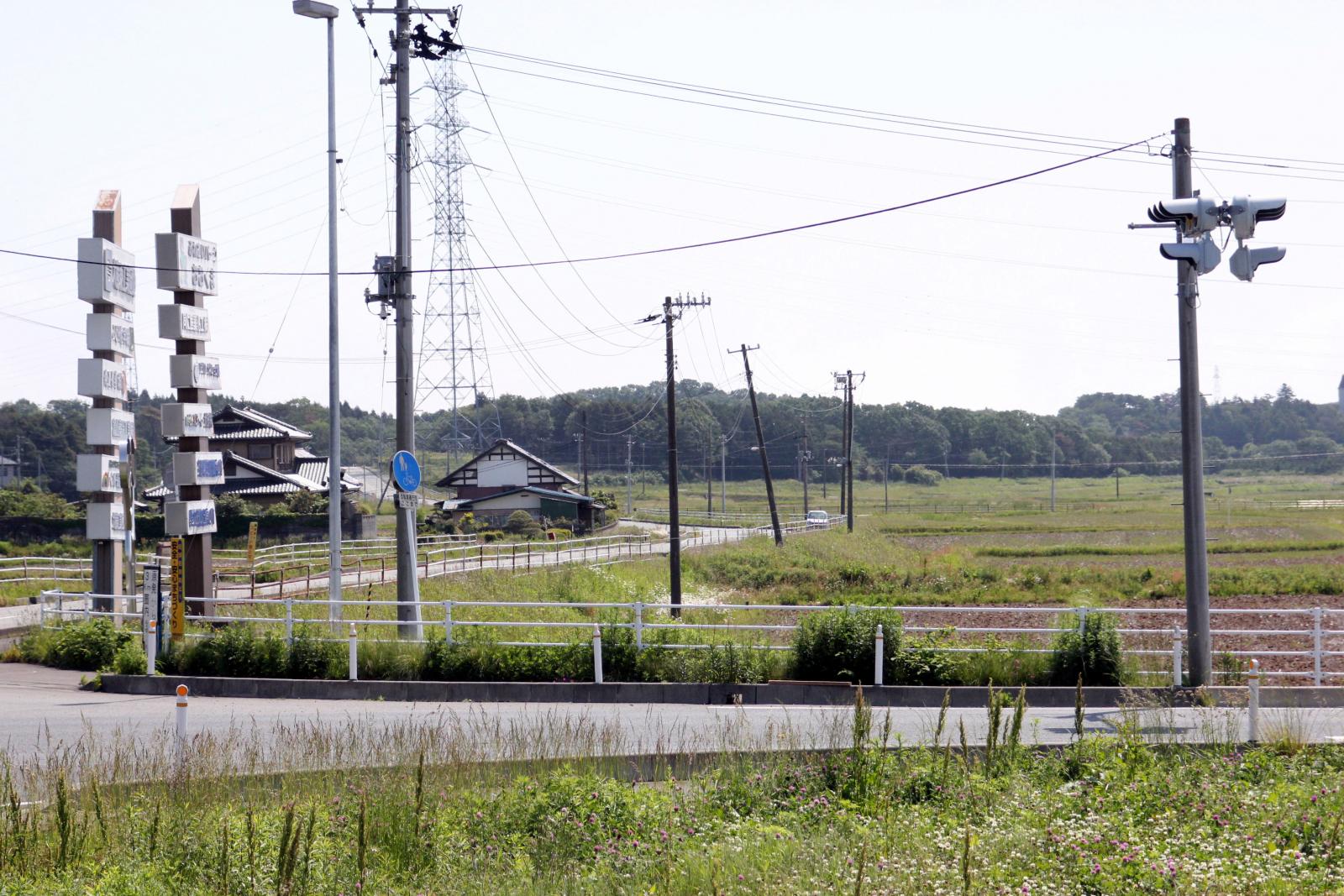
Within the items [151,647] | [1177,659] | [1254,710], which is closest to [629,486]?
[151,647]

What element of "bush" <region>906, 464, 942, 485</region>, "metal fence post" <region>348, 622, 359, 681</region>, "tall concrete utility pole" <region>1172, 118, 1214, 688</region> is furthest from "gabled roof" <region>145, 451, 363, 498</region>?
"bush" <region>906, 464, 942, 485</region>

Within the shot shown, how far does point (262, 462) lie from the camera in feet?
245

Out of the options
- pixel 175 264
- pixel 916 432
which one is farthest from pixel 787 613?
pixel 916 432

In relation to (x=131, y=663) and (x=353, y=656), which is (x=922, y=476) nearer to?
(x=131, y=663)

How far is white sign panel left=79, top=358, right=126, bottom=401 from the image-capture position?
24.2 m

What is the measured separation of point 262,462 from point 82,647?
2223 inches

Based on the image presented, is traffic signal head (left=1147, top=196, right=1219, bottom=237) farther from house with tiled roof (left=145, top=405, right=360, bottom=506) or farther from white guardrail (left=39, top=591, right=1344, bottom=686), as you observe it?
house with tiled roof (left=145, top=405, right=360, bottom=506)

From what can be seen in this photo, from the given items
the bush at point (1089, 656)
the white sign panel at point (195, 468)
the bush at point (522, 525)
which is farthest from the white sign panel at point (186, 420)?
the bush at point (522, 525)

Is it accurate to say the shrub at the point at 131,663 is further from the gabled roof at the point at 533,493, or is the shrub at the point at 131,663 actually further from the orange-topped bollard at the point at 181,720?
the gabled roof at the point at 533,493

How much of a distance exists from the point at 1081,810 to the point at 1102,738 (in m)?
1.78

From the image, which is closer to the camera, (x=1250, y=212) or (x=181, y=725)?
(x=181, y=725)

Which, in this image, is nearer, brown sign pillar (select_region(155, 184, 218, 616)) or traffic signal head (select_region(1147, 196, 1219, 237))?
traffic signal head (select_region(1147, 196, 1219, 237))

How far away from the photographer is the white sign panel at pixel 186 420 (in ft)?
76.0

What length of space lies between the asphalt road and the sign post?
3.43 m
